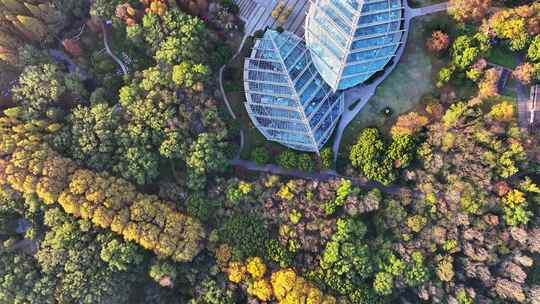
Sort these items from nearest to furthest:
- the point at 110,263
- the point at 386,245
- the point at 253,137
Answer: the point at 110,263, the point at 386,245, the point at 253,137

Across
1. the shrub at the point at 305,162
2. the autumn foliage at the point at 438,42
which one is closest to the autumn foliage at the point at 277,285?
the shrub at the point at 305,162

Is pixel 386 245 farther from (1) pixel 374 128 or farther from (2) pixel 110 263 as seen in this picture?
(2) pixel 110 263

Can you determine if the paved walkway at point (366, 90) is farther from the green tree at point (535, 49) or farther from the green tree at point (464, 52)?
the green tree at point (535, 49)

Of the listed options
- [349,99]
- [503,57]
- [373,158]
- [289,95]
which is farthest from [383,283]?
[503,57]

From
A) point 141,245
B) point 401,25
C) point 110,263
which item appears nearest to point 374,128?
point 401,25

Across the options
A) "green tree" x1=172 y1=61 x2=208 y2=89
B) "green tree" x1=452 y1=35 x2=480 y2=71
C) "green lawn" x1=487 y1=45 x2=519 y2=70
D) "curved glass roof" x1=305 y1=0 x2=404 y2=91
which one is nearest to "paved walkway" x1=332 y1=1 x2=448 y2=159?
"curved glass roof" x1=305 y1=0 x2=404 y2=91

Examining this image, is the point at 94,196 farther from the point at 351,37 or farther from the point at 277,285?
the point at 351,37

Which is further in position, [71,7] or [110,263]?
[71,7]

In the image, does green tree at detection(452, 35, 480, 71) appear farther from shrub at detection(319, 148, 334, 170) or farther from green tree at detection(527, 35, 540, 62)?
shrub at detection(319, 148, 334, 170)
